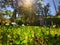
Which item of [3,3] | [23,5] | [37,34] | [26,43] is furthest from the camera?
[23,5]

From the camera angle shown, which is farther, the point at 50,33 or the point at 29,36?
the point at 50,33

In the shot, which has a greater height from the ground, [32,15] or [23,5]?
[23,5]

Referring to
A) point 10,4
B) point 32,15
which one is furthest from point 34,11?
point 10,4

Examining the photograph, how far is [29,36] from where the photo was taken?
3.82 meters

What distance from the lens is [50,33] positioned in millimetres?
4211

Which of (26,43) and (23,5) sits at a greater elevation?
(26,43)

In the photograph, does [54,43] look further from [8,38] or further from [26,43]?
[8,38]

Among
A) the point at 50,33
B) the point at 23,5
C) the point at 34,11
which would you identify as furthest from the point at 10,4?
the point at 50,33

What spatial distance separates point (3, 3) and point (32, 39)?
3135cm

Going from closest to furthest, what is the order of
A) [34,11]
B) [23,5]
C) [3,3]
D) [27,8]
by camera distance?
[3,3], [23,5], [27,8], [34,11]

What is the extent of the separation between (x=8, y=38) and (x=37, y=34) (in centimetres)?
67

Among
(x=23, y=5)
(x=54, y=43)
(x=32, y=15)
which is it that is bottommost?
(x=32, y=15)

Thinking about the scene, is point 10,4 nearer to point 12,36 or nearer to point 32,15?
point 32,15

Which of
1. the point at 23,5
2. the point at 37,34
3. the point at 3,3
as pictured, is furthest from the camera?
the point at 23,5
